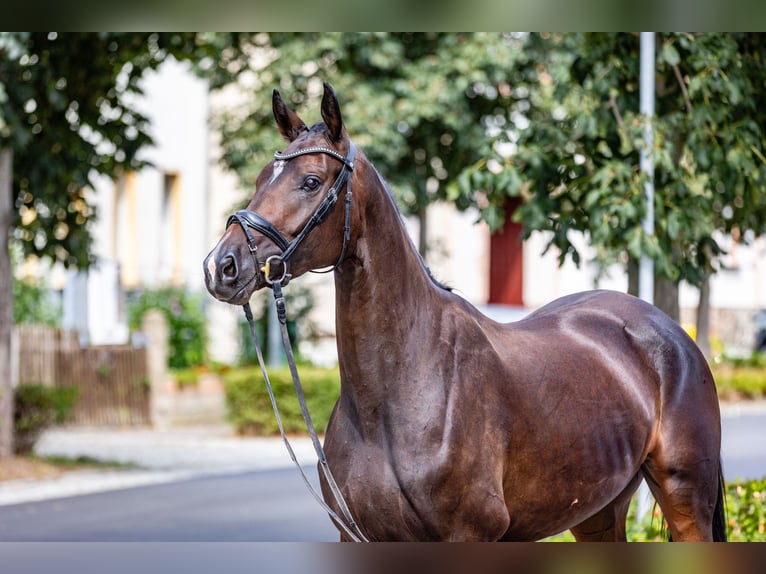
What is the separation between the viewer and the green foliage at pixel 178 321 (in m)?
20.0

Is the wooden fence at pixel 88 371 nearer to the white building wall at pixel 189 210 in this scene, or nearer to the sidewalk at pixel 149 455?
the sidewalk at pixel 149 455

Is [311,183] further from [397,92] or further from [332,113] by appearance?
[397,92]

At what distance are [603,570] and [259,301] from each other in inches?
688

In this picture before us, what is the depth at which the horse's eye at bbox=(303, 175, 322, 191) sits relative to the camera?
3.81 meters

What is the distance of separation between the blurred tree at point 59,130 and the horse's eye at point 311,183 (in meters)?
8.43

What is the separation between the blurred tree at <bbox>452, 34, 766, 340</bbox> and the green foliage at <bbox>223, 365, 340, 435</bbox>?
26.6 feet

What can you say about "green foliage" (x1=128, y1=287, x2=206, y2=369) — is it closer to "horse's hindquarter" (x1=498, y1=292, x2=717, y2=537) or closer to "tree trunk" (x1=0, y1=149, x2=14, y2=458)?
"tree trunk" (x1=0, y1=149, x2=14, y2=458)

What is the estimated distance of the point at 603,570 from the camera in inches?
154

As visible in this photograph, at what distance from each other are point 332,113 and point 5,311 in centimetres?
971

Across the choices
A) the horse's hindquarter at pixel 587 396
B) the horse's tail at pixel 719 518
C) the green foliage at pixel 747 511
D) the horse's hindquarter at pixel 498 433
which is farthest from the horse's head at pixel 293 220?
the green foliage at pixel 747 511

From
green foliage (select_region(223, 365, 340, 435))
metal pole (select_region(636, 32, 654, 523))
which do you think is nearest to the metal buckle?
metal pole (select_region(636, 32, 654, 523))

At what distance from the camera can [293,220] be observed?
149 inches

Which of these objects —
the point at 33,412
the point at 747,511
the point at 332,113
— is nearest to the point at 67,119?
the point at 33,412
